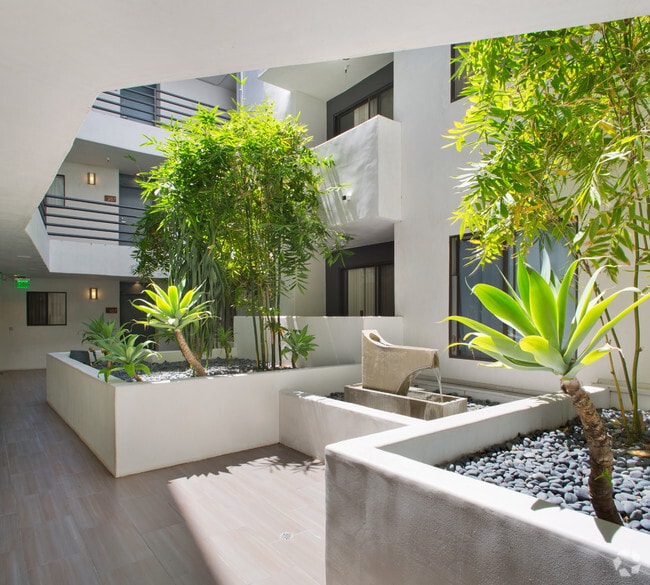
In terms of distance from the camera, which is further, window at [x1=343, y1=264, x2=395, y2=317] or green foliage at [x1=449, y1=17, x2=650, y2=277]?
window at [x1=343, y1=264, x2=395, y2=317]

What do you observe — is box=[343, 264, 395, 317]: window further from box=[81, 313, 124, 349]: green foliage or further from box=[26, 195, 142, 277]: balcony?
box=[26, 195, 142, 277]: balcony

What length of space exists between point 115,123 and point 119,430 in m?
9.60

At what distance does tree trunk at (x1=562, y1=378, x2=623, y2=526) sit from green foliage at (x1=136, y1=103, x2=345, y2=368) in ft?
14.4

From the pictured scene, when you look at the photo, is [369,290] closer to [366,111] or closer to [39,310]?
[366,111]

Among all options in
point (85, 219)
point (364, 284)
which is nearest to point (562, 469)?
point (364, 284)

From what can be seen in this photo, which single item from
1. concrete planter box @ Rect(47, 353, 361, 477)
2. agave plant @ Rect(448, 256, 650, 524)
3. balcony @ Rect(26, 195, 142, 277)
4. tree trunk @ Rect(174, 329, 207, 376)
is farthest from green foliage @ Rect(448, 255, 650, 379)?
balcony @ Rect(26, 195, 142, 277)

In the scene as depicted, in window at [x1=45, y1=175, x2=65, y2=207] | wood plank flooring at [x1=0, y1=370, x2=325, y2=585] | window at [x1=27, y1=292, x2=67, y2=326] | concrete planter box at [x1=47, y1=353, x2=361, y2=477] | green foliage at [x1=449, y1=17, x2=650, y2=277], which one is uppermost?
window at [x1=45, y1=175, x2=65, y2=207]

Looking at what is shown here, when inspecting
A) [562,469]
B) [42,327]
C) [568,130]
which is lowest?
[562,469]

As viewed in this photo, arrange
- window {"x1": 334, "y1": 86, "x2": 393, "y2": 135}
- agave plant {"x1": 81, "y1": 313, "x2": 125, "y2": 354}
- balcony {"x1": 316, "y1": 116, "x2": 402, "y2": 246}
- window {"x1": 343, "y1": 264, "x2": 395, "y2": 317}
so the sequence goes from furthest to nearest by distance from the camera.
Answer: window {"x1": 343, "y1": 264, "x2": 395, "y2": 317}
window {"x1": 334, "y1": 86, "x2": 393, "y2": 135}
balcony {"x1": 316, "y1": 116, "x2": 402, "y2": 246}
agave plant {"x1": 81, "y1": 313, "x2": 125, "y2": 354}

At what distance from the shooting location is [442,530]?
1.68 m

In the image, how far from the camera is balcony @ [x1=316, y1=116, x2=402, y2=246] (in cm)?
641

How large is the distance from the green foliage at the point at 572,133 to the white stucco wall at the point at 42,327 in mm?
12065

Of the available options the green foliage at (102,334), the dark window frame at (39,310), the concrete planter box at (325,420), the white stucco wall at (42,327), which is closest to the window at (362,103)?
the concrete planter box at (325,420)

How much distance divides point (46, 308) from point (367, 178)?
A: 10604 mm
